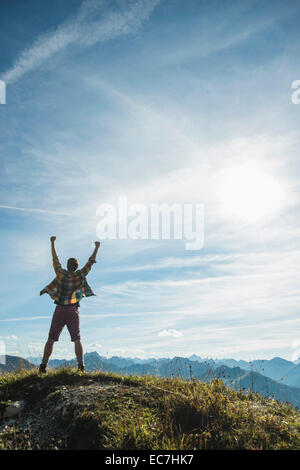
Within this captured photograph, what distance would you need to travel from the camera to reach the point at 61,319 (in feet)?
32.8

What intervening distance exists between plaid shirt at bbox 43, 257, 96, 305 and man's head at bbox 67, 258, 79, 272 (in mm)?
131

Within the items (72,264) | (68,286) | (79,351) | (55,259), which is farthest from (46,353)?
(55,259)

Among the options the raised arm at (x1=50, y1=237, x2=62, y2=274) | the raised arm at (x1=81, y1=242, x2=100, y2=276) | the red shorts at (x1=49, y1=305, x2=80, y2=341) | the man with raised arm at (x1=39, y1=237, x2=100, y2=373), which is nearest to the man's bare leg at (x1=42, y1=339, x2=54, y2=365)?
the man with raised arm at (x1=39, y1=237, x2=100, y2=373)

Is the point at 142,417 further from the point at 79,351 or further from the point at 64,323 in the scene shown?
the point at 64,323

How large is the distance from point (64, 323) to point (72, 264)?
200cm

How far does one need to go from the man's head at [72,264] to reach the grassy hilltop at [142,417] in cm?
361

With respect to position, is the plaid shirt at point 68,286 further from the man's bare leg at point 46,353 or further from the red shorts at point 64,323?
the man's bare leg at point 46,353

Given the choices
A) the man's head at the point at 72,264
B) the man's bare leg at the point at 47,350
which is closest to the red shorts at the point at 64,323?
the man's bare leg at the point at 47,350

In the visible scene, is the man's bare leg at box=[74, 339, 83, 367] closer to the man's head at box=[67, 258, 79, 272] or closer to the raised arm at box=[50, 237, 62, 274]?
the man's head at box=[67, 258, 79, 272]

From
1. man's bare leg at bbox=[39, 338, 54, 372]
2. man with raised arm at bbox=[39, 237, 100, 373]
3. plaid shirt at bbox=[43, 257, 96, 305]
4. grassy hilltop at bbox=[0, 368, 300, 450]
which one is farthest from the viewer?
plaid shirt at bbox=[43, 257, 96, 305]

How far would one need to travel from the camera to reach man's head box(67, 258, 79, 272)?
1071 centimetres

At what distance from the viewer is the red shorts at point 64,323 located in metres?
9.95
